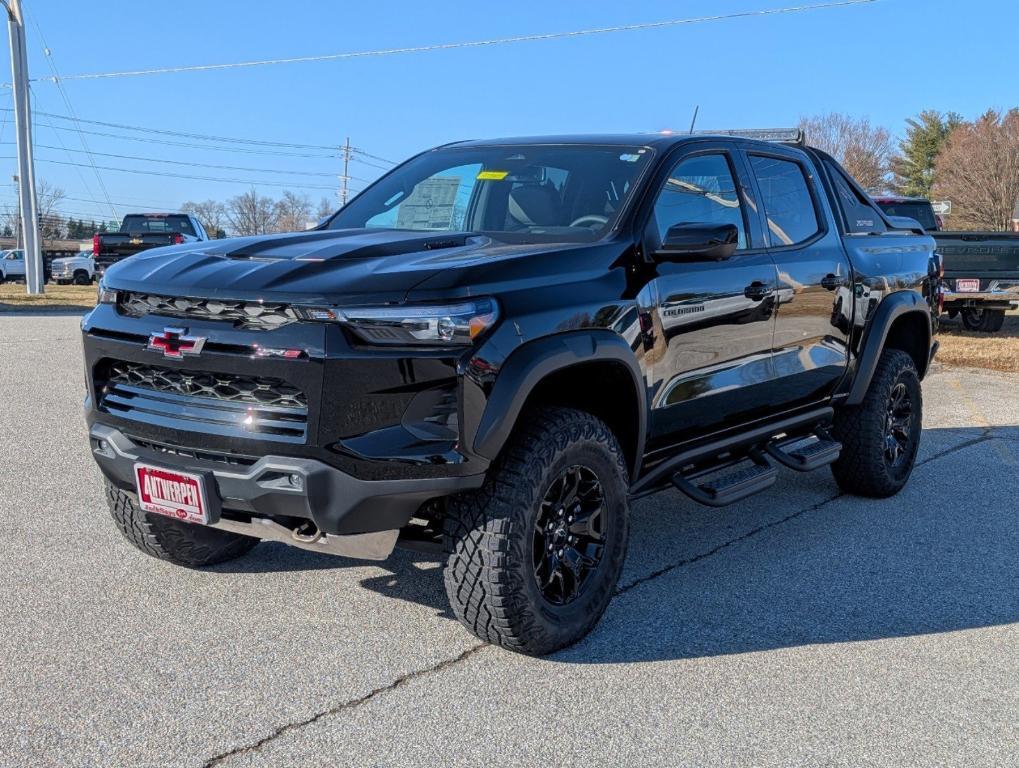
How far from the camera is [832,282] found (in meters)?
5.35

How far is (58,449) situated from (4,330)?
28.5ft

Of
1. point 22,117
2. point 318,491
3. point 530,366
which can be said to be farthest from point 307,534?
point 22,117

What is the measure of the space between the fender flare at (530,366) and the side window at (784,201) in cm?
159

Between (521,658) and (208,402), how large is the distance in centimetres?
136

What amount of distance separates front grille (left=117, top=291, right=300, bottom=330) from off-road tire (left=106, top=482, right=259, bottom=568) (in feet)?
3.02

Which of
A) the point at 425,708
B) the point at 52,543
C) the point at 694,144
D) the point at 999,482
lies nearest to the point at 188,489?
the point at 425,708

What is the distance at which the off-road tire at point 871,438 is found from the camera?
585 centimetres

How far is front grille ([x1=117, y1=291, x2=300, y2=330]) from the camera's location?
3.25 m

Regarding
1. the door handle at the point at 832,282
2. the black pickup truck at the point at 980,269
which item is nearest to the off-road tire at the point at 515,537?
the door handle at the point at 832,282

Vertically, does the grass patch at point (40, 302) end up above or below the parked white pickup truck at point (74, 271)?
above

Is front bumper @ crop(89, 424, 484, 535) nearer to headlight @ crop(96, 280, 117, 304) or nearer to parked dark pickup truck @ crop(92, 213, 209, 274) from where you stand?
headlight @ crop(96, 280, 117, 304)

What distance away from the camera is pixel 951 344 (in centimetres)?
1419

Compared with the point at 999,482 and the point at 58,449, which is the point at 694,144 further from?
the point at 58,449

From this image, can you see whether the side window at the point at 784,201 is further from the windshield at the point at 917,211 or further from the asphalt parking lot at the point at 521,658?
the windshield at the point at 917,211
